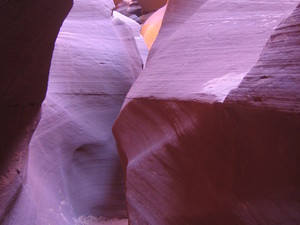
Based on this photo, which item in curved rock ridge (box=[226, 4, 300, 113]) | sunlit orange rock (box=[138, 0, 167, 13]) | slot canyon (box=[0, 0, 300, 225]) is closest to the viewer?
curved rock ridge (box=[226, 4, 300, 113])

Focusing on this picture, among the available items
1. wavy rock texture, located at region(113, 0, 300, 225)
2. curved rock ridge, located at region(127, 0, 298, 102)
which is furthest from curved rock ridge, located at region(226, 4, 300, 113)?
curved rock ridge, located at region(127, 0, 298, 102)

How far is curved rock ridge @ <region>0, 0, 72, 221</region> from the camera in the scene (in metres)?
1.62

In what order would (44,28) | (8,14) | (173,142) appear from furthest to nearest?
1. (173,142)
2. (44,28)
3. (8,14)

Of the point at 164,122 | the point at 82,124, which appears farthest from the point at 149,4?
the point at 164,122

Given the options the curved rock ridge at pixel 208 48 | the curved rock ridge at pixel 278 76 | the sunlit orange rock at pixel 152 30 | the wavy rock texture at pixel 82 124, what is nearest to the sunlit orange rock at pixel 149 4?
the sunlit orange rock at pixel 152 30

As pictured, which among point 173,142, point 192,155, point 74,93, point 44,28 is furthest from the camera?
point 74,93

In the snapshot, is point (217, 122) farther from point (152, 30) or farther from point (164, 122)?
point (152, 30)

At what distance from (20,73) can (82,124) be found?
2.10m

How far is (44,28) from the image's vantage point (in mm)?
1814

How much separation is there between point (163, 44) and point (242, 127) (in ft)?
5.73

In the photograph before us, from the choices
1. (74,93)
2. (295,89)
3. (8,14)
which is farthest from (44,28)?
(74,93)

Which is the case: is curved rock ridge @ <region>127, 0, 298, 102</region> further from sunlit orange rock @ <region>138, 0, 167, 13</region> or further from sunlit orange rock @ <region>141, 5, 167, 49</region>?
sunlit orange rock @ <region>138, 0, 167, 13</region>

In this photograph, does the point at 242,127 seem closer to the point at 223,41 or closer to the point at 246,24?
the point at 223,41

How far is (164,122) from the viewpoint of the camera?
8.02 ft
